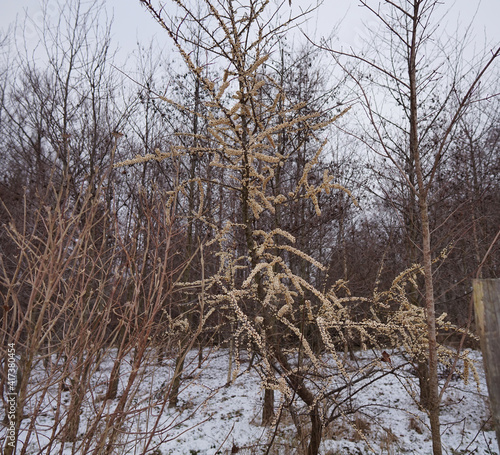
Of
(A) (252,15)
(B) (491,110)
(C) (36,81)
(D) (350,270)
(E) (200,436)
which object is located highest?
(B) (491,110)

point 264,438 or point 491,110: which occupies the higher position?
point 491,110

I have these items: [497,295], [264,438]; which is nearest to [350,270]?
[264,438]

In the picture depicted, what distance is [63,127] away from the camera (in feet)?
19.2

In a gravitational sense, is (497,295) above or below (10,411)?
above

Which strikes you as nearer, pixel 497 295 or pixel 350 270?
pixel 497 295

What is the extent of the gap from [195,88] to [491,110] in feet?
22.0

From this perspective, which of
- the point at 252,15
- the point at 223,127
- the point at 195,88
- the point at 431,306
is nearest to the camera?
the point at 431,306

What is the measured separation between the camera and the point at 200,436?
5.19 m

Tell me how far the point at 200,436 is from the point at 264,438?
1.09m

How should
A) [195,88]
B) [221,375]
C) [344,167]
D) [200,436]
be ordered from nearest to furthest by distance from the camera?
[200,436]
[195,88]
[344,167]
[221,375]

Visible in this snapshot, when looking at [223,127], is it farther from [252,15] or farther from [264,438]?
[264,438]

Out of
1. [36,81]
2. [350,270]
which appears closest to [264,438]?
[350,270]

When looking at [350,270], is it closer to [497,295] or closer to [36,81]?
[497,295]

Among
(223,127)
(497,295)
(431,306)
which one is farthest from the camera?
(223,127)
